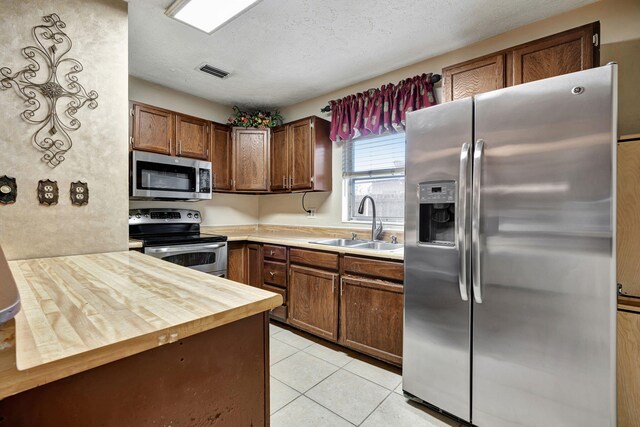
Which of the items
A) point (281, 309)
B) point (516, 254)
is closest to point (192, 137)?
point (281, 309)

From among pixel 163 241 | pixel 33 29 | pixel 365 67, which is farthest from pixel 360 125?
pixel 33 29

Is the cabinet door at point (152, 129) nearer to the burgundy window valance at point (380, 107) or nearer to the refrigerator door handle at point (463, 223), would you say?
the burgundy window valance at point (380, 107)

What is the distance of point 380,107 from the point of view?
2779 millimetres

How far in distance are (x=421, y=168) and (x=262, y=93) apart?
2.32m

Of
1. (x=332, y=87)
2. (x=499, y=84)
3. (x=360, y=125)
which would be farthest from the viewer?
(x=332, y=87)

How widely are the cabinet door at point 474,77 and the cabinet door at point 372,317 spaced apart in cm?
143

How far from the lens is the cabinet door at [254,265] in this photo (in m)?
3.05

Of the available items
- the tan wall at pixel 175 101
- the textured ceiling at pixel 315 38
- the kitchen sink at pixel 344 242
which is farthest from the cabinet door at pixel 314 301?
the tan wall at pixel 175 101

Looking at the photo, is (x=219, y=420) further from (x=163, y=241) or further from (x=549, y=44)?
(x=549, y=44)

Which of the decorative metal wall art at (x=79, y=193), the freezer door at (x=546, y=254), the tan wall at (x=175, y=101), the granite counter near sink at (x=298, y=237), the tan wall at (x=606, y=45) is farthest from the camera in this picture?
the tan wall at (x=175, y=101)

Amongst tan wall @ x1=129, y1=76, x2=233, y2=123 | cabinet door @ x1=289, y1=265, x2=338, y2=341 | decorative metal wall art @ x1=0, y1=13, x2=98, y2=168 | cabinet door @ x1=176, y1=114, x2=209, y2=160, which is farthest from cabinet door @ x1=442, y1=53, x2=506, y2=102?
tan wall @ x1=129, y1=76, x2=233, y2=123

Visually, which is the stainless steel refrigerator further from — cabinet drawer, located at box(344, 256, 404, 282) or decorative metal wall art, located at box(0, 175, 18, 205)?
decorative metal wall art, located at box(0, 175, 18, 205)

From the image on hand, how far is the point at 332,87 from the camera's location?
319 cm

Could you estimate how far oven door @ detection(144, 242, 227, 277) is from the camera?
8.34 feet
